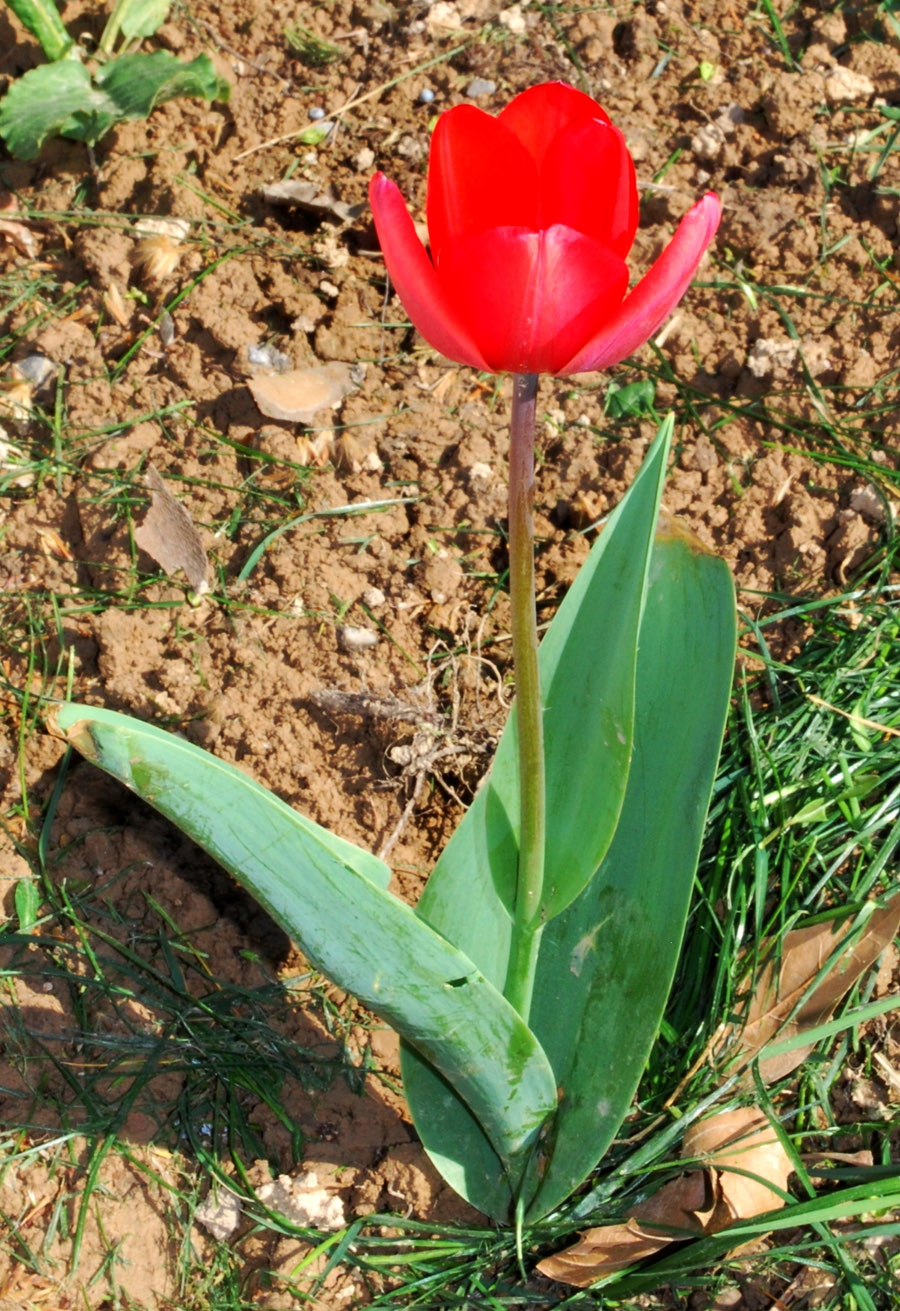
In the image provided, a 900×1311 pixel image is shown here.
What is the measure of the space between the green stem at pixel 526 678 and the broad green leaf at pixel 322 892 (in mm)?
109

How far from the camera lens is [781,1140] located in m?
1.58

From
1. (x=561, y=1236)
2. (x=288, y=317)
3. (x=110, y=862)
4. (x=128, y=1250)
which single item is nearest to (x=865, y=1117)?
Answer: (x=561, y=1236)

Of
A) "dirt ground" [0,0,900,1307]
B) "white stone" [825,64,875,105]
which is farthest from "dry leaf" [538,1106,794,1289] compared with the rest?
"white stone" [825,64,875,105]

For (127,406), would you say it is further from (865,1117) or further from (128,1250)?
(865,1117)

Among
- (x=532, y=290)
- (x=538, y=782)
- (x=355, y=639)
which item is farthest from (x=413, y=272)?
(x=355, y=639)

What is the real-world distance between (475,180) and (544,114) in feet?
0.28

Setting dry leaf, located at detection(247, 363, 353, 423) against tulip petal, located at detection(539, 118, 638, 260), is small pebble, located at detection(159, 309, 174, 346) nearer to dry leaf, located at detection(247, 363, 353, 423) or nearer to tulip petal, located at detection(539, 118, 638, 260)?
dry leaf, located at detection(247, 363, 353, 423)

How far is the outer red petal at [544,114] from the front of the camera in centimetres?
103

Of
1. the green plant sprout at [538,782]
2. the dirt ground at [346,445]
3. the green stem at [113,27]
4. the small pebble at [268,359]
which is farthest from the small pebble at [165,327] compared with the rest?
the green plant sprout at [538,782]

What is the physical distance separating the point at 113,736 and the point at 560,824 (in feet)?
1.80

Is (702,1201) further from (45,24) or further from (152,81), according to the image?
(45,24)

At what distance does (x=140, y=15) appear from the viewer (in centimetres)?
258

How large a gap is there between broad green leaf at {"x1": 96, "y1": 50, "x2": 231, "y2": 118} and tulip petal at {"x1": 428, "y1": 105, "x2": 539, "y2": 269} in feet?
5.31

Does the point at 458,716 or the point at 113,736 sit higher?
the point at 113,736
